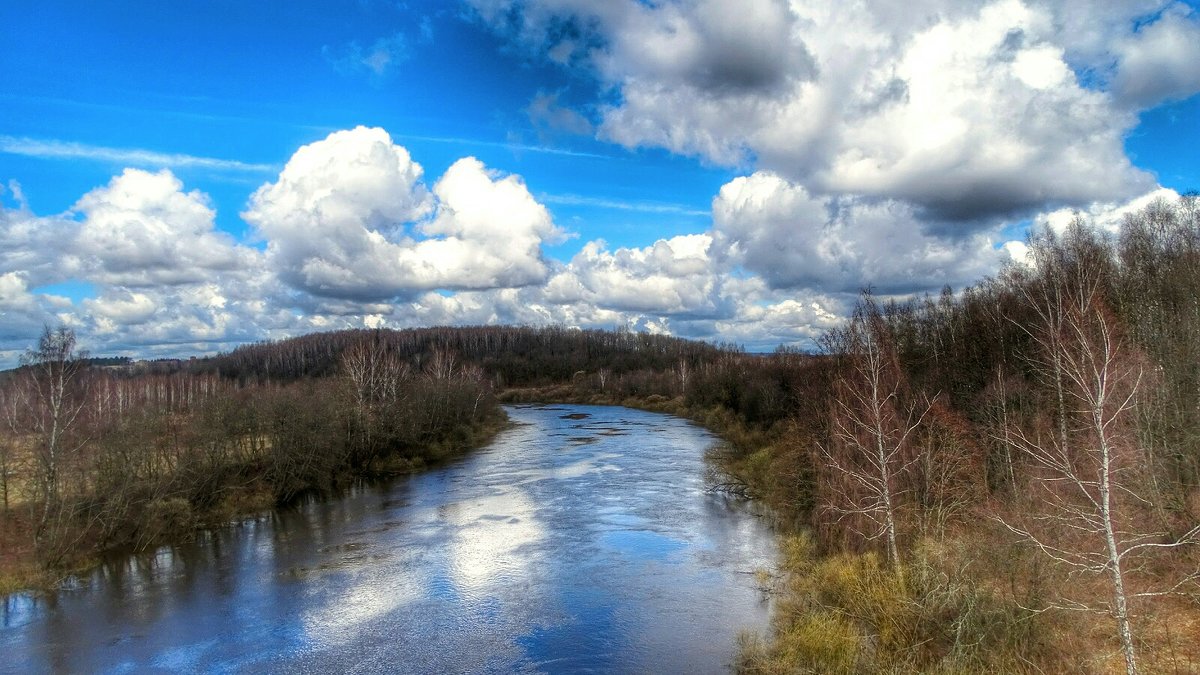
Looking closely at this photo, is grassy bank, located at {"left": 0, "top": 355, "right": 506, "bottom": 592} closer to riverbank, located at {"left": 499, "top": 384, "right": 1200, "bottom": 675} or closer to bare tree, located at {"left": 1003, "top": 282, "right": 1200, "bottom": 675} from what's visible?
riverbank, located at {"left": 499, "top": 384, "right": 1200, "bottom": 675}

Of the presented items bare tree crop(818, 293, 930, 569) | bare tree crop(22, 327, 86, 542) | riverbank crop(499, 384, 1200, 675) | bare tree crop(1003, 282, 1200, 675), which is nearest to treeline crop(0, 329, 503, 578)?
bare tree crop(22, 327, 86, 542)

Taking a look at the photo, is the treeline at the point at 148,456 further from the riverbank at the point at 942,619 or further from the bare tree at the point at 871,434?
the bare tree at the point at 871,434

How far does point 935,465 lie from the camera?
1956cm

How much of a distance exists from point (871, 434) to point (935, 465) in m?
2.36

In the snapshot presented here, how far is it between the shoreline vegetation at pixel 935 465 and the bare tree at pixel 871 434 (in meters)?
0.13

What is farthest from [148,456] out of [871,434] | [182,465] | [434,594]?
[871,434]

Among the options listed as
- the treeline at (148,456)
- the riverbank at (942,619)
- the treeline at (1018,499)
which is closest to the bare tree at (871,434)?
the treeline at (1018,499)

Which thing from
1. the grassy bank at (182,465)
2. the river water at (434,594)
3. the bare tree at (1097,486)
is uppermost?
the bare tree at (1097,486)

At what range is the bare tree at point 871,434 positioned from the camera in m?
16.7

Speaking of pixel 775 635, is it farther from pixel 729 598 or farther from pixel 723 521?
pixel 723 521

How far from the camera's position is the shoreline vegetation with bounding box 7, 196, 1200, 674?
1262cm

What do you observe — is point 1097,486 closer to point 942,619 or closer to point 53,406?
point 942,619

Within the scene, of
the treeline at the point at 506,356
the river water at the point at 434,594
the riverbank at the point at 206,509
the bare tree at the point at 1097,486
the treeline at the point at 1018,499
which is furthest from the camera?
the treeline at the point at 506,356

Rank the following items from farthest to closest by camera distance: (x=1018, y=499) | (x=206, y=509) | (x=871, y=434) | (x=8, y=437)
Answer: (x=206, y=509)
(x=8, y=437)
(x=871, y=434)
(x=1018, y=499)
